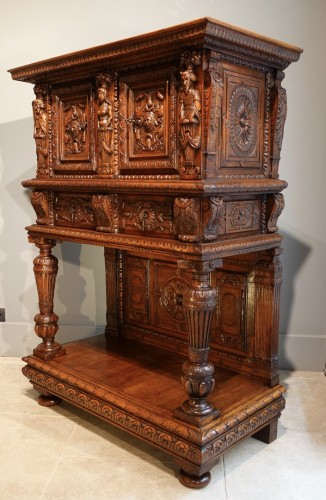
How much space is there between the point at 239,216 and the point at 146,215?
0.39 metres

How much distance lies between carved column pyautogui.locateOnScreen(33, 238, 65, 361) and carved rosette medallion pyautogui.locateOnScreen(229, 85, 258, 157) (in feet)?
3.90

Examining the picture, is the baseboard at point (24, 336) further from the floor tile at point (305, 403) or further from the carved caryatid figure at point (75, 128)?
the carved caryatid figure at point (75, 128)

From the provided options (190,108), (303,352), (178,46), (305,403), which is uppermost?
(178,46)

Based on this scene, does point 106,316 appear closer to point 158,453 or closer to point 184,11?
point 158,453

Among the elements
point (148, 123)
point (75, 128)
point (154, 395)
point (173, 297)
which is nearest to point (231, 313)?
point (173, 297)

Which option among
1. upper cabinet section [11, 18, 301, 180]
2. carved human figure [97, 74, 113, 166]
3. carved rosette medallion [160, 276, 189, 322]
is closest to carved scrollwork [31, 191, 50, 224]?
upper cabinet section [11, 18, 301, 180]

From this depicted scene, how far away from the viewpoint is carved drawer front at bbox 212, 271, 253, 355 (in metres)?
2.63

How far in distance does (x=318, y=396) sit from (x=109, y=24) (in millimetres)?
2621

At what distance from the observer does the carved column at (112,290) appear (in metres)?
3.24

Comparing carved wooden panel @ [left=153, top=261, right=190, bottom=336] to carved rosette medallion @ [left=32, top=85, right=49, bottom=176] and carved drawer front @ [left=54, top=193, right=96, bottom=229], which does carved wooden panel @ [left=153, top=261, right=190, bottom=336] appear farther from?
carved rosette medallion @ [left=32, top=85, right=49, bottom=176]

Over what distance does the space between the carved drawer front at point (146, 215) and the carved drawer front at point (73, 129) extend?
301mm

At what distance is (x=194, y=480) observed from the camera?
7.00 ft

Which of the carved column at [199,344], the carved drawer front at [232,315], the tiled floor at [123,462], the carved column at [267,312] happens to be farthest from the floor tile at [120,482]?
the carved drawer front at [232,315]

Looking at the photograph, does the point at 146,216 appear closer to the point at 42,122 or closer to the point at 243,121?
the point at 243,121
